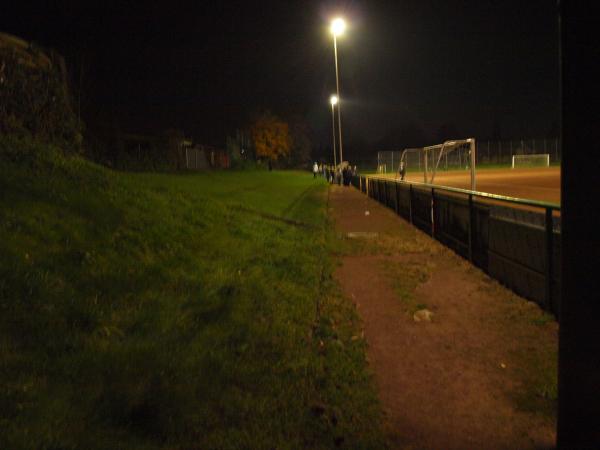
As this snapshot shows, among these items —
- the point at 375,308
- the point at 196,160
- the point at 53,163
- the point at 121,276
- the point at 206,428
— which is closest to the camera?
the point at 206,428

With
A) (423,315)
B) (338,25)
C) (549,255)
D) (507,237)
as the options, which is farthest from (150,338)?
(338,25)

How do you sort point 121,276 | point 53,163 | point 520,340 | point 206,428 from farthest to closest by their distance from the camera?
point 53,163 → point 121,276 → point 520,340 → point 206,428

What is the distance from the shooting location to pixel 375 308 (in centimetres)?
634

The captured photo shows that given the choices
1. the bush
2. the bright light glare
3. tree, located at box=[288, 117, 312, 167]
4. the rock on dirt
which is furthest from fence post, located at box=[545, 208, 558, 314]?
tree, located at box=[288, 117, 312, 167]

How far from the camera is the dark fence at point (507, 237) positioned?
5676 mm

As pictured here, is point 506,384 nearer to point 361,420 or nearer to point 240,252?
point 361,420

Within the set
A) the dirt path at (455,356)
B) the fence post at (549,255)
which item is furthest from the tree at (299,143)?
the fence post at (549,255)

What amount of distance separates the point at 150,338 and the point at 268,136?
229ft

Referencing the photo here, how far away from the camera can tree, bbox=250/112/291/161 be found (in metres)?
72.4

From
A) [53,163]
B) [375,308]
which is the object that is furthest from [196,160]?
[375,308]

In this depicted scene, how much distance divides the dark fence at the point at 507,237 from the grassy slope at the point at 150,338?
2162mm

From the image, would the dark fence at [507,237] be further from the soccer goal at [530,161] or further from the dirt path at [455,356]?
the soccer goal at [530,161]

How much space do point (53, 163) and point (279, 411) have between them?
21.2 ft

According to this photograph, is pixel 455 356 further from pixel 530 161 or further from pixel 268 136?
pixel 268 136
